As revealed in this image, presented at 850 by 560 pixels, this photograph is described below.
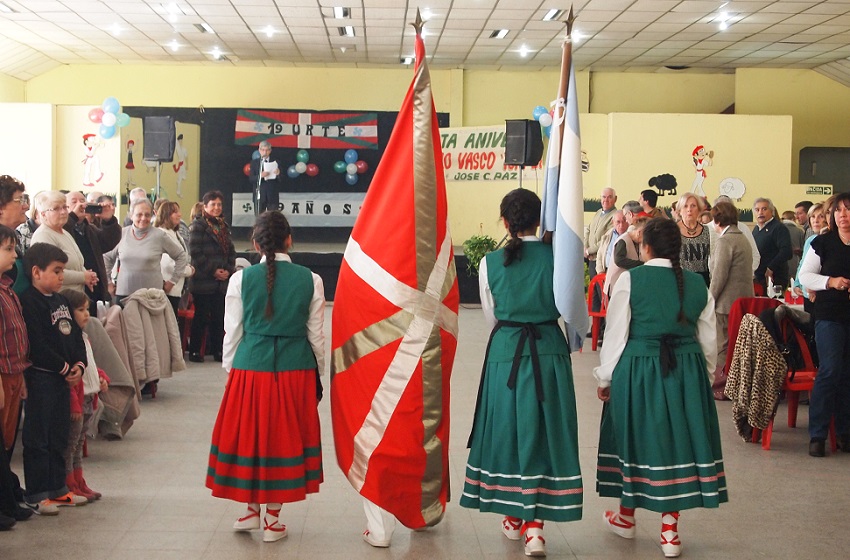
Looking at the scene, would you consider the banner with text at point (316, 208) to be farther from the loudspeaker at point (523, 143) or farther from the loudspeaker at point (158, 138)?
the loudspeaker at point (158, 138)

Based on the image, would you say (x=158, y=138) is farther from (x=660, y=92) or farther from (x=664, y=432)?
(x=664, y=432)

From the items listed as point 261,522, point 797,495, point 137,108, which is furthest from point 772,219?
point 137,108

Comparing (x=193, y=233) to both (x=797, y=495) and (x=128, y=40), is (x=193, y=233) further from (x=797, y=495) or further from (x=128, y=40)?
(x=128, y=40)

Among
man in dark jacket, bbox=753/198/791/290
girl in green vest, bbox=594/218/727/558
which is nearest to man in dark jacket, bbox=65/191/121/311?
girl in green vest, bbox=594/218/727/558

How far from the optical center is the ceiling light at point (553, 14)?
492 inches

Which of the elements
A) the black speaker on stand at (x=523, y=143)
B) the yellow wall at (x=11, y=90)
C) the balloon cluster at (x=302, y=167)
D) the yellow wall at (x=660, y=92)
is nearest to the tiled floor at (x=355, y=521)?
the black speaker on stand at (x=523, y=143)

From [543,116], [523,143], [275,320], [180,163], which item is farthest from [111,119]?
[275,320]

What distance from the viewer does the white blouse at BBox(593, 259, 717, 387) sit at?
3.77m

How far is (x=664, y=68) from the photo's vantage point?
669 inches

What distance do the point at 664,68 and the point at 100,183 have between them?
9.50 metres

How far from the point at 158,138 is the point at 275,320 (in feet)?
29.3

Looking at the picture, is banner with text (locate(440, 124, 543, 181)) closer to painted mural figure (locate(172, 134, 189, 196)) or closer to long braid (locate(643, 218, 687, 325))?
painted mural figure (locate(172, 134, 189, 196))

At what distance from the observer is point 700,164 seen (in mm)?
15281

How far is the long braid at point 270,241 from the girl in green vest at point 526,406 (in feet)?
2.59
